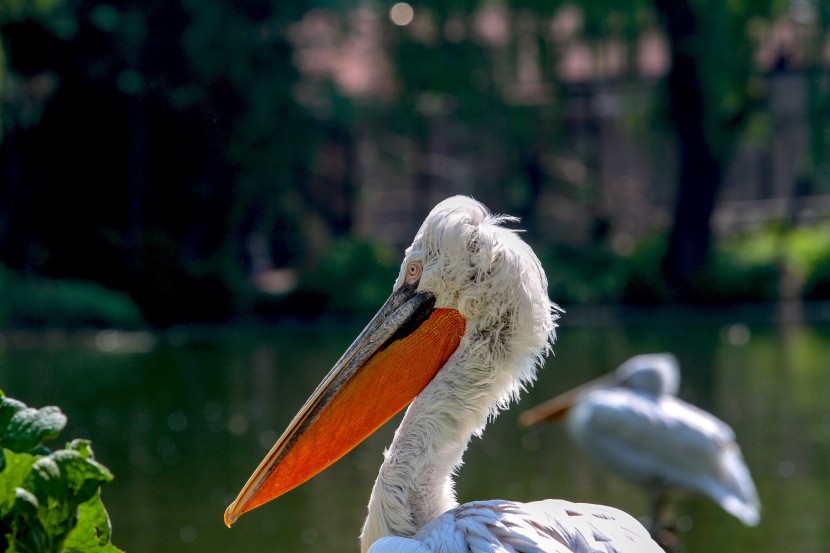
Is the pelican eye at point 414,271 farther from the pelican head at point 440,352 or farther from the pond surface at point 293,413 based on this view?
the pond surface at point 293,413

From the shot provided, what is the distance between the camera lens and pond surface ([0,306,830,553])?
6.34m

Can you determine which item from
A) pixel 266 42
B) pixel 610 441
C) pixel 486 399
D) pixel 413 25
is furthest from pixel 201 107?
pixel 486 399

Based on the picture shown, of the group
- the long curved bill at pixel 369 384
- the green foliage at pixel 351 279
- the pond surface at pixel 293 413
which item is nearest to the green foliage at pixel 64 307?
the pond surface at pixel 293 413

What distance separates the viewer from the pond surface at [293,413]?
6.34 m

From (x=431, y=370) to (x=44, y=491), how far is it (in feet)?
3.53

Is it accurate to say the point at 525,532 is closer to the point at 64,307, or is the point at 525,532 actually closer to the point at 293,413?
the point at 293,413

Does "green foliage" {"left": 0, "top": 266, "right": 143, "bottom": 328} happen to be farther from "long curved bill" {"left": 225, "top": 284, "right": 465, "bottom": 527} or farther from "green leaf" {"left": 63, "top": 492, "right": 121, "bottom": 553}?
"green leaf" {"left": 63, "top": 492, "right": 121, "bottom": 553}

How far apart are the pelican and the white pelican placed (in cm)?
329

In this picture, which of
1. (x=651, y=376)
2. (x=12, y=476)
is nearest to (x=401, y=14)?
(x=651, y=376)

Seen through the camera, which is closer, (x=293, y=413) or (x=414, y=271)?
(x=414, y=271)

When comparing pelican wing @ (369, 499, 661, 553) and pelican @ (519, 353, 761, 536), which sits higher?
pelican wing @ (369, 499, 661, 553)

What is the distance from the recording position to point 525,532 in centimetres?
240

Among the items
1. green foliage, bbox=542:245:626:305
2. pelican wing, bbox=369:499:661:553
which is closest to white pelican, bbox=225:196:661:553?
pelican wing, bbox=369:499:661:553

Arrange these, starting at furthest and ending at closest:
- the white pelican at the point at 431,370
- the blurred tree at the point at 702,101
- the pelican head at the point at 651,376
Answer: the blurred tree at the point at 702,101 < the pelican head at the point at 651,376 < the white pelican at the point at 431,370
